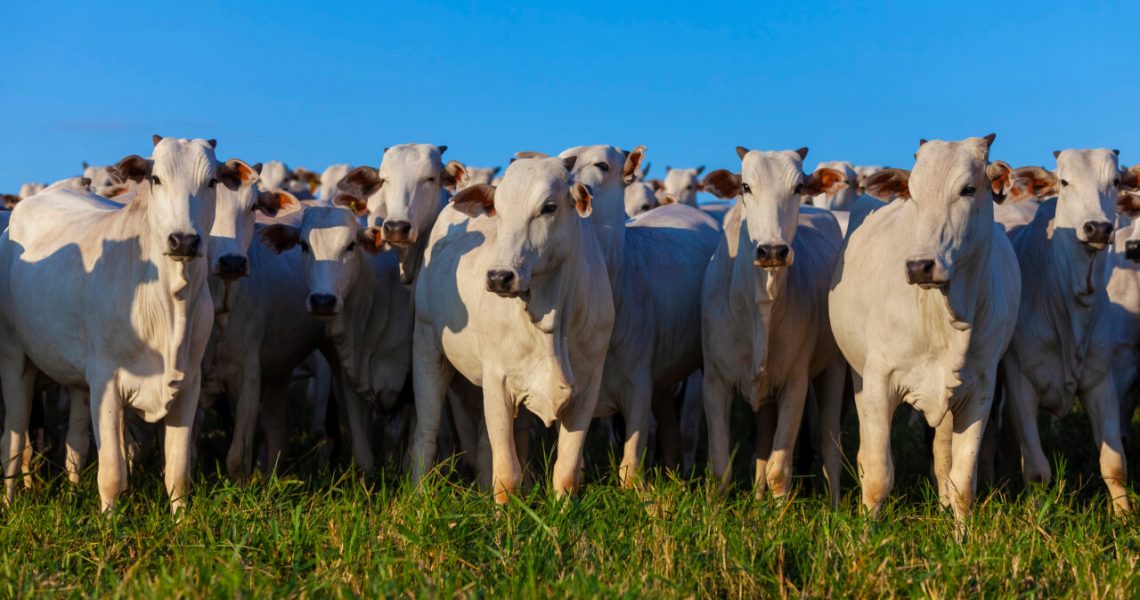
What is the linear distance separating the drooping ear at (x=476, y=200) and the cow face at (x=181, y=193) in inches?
53.4

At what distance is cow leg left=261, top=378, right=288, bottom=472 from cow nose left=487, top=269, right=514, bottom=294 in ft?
13.2

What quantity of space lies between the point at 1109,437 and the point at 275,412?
19.3 ft

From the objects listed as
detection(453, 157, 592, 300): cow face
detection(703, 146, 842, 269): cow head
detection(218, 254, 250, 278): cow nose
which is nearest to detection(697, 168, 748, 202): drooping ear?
detection(703, 146, 842, 269): cow head

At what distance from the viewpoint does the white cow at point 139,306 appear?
7.76m

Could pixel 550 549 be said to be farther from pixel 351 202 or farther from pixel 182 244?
pixel 351 202

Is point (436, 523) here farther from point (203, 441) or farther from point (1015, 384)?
point (203, 441)

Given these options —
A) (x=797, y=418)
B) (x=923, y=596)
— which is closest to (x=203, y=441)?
(x=797, y=418)

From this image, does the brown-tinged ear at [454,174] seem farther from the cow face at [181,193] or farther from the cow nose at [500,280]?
the cow nose at [500,280]

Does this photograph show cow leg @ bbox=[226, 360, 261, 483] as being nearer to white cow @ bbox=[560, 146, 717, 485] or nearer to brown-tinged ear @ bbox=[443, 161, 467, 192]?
brown-tinged ear @ bbox=[443, 161, 467, 192]

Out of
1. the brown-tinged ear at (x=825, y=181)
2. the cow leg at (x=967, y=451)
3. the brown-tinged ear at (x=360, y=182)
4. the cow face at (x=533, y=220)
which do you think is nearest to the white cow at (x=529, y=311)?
the cow face at (x=533, y=220)

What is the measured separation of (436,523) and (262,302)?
3771 mm

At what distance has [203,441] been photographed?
41.3ft

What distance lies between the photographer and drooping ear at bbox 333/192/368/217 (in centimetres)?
1066

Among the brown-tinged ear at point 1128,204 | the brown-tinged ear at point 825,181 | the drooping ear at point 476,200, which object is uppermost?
the brown-tinged ear at point 825,181
